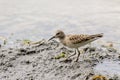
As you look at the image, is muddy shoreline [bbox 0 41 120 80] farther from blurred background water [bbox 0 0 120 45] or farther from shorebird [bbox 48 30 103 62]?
blurred background water [bbox 0 0 120 45]

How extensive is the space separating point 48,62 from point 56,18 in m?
3.60

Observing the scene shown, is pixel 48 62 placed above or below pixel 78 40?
below

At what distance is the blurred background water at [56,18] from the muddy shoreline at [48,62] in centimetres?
128

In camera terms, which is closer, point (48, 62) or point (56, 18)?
point (48, 62)

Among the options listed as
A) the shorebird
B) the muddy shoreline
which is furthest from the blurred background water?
the shorebird

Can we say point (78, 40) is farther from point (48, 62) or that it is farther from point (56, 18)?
point (56, 18)

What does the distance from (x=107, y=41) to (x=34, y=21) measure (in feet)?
8.09

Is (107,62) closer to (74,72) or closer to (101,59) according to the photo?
(101,59)

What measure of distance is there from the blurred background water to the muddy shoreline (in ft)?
4.18

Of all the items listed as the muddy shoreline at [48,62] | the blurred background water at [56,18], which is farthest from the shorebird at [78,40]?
the blurred background water at [56,18]

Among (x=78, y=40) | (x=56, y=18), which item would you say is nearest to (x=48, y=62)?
(x=78, y=40)

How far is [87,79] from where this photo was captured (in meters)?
8.78

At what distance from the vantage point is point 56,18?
43.7ft

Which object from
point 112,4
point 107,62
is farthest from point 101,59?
point 112,4
